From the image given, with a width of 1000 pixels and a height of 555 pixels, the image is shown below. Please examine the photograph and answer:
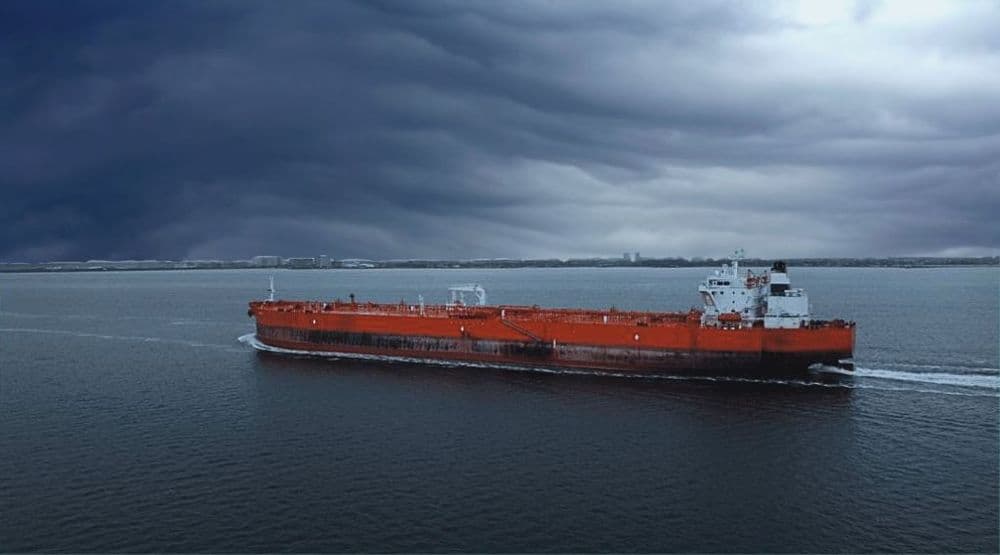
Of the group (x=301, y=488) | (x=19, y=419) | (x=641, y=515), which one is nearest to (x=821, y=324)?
(x=641, y=515)

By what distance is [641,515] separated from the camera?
2161 cm

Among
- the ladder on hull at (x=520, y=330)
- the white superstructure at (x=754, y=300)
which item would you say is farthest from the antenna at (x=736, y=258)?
the ladder on hull at (x=520, y=330)

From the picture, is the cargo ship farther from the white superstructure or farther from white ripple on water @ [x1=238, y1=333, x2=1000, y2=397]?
white ripple on water @ [x1=238, y1=333, x2=1000, y2=397]

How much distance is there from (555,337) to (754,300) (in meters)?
13.7

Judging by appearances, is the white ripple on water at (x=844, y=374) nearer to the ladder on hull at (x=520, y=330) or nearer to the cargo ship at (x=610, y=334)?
the cargo ship at (x=610, y=334)

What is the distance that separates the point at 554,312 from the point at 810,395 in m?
19.6

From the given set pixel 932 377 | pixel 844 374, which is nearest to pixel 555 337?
A: pixel 844 374

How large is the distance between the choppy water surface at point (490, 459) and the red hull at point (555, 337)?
182 cm

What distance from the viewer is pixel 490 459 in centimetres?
2673

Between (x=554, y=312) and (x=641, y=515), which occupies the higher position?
(x=554, y=312)

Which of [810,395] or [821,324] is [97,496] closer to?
[810,395]

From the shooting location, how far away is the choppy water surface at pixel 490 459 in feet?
67.1

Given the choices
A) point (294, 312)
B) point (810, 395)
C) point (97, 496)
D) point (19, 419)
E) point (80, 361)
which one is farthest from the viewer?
point (294, 312)

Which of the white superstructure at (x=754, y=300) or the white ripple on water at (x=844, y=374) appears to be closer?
the white ripple on water at (x=844, y=374)
